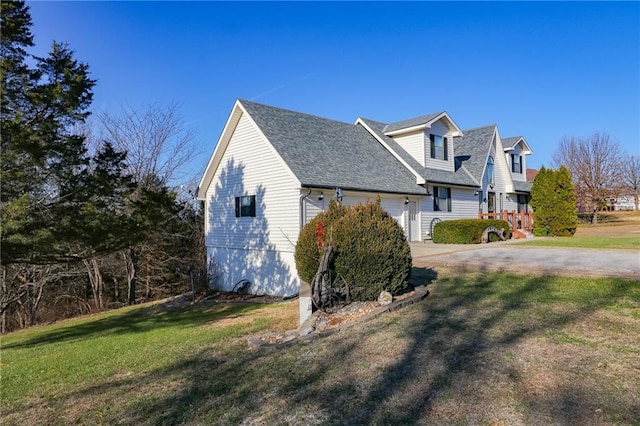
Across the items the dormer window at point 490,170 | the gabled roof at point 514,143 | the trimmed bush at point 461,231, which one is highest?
the gabled roof at point 514,143

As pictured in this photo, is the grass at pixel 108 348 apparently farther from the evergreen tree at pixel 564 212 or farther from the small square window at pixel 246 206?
the evergreen tree at pixel 564 212

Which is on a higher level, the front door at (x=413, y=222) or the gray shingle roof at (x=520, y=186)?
the gray shingle roof at (x=520, y=186)

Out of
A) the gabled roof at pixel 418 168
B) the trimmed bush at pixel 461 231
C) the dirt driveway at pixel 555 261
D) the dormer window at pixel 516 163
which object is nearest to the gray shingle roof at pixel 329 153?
the gabled roof at pixel 418 168

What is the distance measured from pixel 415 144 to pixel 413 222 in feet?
14.9

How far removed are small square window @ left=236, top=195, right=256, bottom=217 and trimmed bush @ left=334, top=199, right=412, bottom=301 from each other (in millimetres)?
8678

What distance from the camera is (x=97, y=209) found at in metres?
9.21

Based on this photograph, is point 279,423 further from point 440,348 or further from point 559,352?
point 559,352

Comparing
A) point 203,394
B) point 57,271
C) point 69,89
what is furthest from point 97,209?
point 57,271

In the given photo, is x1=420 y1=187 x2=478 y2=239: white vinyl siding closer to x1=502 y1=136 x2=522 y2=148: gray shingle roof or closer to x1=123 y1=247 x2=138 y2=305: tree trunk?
x1=502 y1=136 x2=522 y2=148: gray shingle roof

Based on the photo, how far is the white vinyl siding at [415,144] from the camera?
20375 mm

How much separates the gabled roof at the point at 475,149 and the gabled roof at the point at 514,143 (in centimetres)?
219

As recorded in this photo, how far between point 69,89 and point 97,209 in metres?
2.69

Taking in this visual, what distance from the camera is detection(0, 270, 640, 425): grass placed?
344 centimetres

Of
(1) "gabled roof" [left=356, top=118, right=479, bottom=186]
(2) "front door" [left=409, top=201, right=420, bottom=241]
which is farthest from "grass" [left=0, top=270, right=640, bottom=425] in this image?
(1) "gabled roof" [left=356, top=118, right=479, bottom=186]
